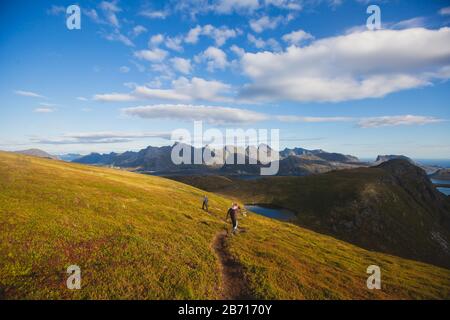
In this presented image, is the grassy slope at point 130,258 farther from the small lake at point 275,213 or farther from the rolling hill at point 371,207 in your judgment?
the rolling hill at point 371,207

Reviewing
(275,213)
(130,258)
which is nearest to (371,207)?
(275,213)

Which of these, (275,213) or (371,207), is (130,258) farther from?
(371,207)

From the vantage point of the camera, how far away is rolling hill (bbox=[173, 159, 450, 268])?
99.4 metres

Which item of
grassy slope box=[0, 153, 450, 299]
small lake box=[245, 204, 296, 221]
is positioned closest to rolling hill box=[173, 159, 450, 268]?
small lake box=[245, 204, 296, 221]

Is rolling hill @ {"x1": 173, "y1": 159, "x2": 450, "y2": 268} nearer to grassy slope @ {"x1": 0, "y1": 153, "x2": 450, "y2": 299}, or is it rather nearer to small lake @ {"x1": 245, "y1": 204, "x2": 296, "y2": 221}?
small lake @ {"x1": 245, "y1": 204, "x2": 296, "y2": 221}

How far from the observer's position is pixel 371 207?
117 metres

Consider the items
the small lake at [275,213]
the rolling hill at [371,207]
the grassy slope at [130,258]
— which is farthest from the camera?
the small lake at [275,213]

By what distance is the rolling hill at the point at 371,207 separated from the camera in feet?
326

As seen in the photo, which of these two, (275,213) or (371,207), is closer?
(275,213)

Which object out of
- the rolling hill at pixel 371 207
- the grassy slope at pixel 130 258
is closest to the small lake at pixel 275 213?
the rolling hill at pixel 371 207
